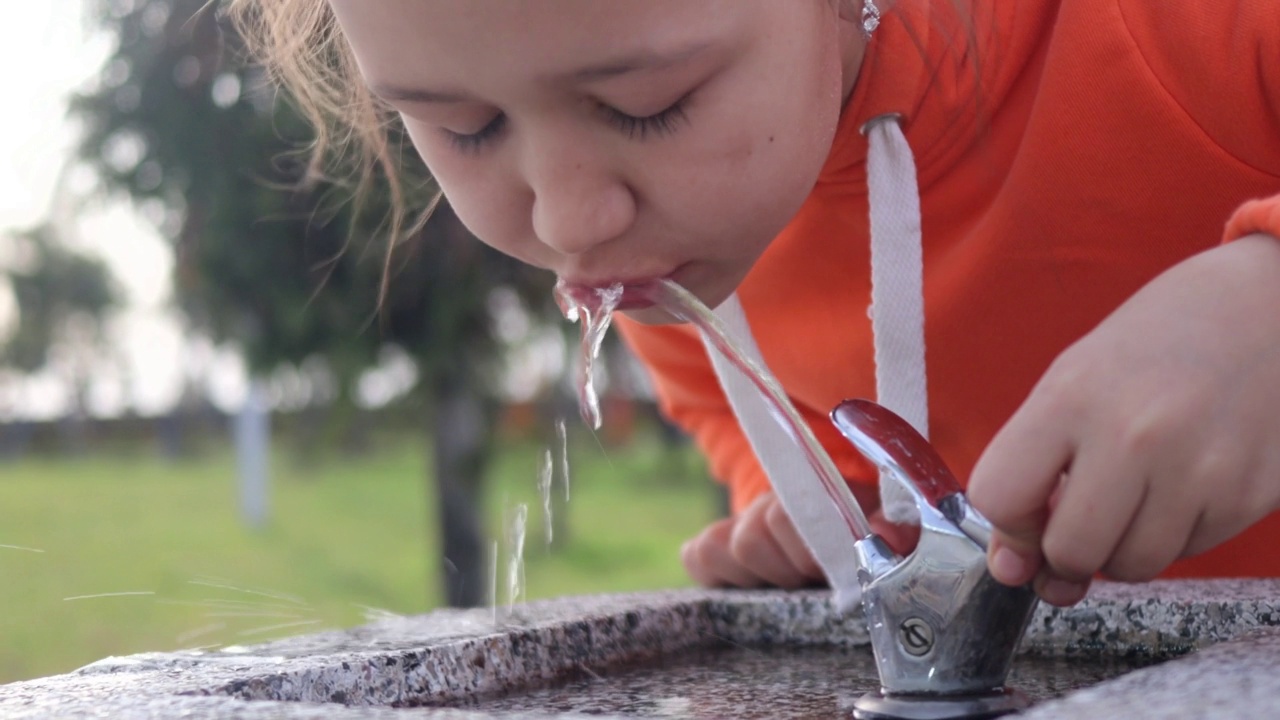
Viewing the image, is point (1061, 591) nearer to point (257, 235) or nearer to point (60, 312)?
point (257, 235)

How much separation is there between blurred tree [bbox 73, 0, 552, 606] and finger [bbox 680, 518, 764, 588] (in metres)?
1.12

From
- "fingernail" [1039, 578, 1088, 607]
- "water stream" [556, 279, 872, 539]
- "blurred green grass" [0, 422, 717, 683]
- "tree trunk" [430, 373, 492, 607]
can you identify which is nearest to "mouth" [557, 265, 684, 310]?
"water stream" [556, 279, 872, 539]

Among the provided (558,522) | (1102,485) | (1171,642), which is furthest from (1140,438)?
(558,522)

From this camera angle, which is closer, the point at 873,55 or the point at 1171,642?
the point at 1171,642

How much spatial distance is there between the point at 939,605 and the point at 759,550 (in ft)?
1.58

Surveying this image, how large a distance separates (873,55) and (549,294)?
162cm

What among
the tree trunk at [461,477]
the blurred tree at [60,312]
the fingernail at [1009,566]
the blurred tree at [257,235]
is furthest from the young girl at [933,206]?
the blurred tree at [60,312]

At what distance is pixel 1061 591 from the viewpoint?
671mm

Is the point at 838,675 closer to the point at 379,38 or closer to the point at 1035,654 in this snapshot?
the point at 1035,654

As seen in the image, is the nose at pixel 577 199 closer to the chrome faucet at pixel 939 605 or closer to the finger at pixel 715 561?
the chrome faucet at pixel 939 605

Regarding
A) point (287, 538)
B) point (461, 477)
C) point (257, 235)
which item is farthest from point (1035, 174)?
point (287, 538)

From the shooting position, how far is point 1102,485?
0.63 meters

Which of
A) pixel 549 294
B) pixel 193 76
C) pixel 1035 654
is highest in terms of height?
pixel 193 76

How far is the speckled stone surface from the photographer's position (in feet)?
2.07
